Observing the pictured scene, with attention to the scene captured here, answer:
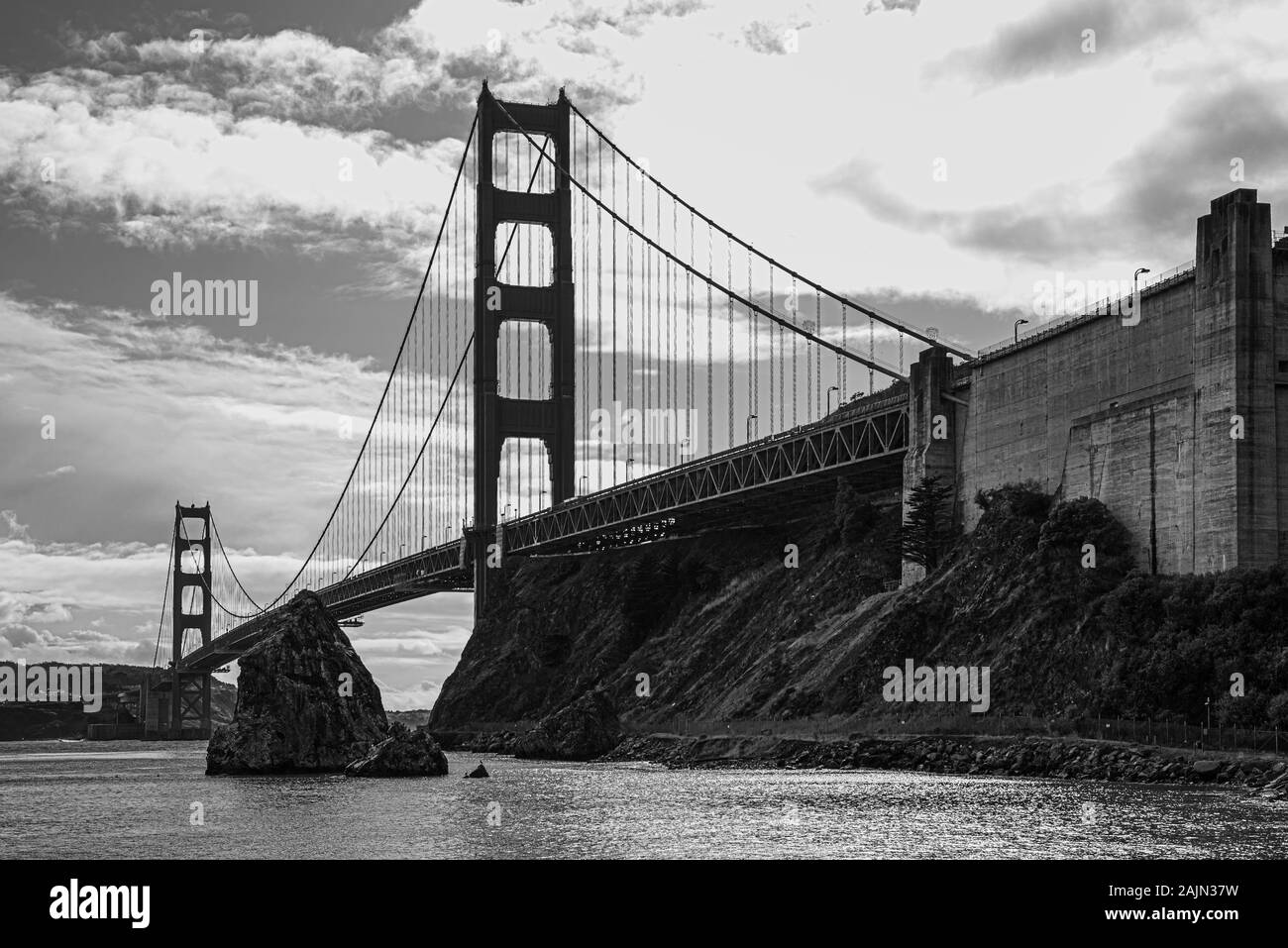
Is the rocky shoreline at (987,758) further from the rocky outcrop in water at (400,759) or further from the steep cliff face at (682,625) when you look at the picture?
the rocky outcrop in water at (400,759)

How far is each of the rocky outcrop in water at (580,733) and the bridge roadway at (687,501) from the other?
1967 cm

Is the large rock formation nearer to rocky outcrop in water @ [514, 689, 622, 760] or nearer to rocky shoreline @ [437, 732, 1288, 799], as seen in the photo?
rocky shoreline @ [437, 732, 1288, 799]

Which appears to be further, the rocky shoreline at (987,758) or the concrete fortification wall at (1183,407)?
the concrete fortification wall at (1183,407)

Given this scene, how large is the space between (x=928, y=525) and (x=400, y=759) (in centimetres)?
3479

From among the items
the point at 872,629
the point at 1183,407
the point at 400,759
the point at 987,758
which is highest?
the point at 1183,407

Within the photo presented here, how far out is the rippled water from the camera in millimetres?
36562

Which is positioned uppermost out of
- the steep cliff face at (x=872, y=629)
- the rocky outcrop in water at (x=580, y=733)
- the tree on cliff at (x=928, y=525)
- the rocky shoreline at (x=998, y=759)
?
the tree on cliff at (x=928, y=525)

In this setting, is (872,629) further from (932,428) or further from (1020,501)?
(932,428)

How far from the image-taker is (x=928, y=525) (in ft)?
297

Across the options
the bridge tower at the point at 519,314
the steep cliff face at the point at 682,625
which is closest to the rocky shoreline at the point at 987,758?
the steep cliff face at the point at 682,625

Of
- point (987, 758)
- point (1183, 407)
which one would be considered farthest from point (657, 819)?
point (1183, 407)

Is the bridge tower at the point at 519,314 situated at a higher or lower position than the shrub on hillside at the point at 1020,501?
higher

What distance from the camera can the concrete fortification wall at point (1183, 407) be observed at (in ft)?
223
